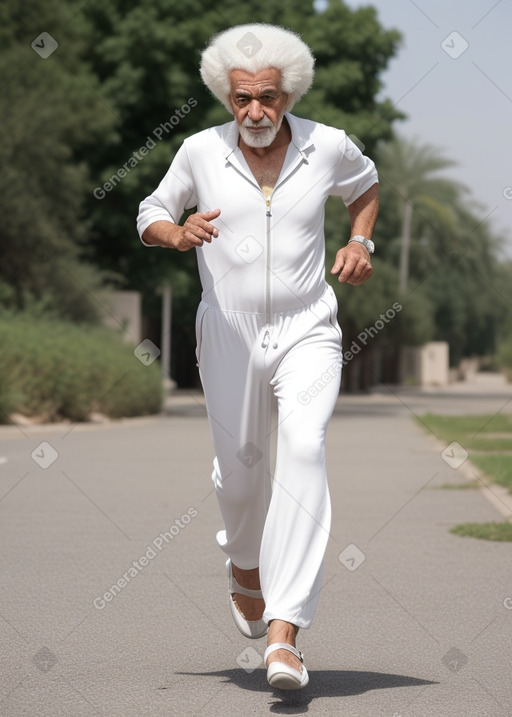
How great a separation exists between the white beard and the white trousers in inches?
23.3

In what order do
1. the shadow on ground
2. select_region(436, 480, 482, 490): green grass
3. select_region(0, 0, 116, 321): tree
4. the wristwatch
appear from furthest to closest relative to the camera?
1. select_region(0, 0, 116, 321): tree
2. select_region(436, 480, 482, 490): green grass
3. the wristwatch
4. the shadow on ground

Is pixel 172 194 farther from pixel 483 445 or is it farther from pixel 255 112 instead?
pixel 483 445

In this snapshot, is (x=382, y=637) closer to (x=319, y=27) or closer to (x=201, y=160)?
(x=201, y=160)

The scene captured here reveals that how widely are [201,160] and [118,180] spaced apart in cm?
2373

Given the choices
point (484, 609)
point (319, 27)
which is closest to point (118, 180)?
point (319, 27)

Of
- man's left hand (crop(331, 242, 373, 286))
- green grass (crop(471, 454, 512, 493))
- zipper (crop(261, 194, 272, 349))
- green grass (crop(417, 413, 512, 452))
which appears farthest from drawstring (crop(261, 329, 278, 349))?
green grass (crop(417, 413, 512, 452))

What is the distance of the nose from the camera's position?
4523 millimetres

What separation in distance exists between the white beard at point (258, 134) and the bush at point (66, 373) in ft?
49.5

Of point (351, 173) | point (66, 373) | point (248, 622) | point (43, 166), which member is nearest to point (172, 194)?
point (351, 173)

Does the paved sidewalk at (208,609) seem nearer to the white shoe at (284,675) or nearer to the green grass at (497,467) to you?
the white shoe at (284,675)

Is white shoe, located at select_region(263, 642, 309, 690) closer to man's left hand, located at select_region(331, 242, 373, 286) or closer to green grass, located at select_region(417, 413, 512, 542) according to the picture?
man's left hand, located at select_region(331, 242, 373, 286)

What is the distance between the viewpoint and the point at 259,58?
4.56 meters

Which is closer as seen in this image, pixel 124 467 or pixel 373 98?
pixel 124 467

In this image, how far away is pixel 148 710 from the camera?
4074mm
